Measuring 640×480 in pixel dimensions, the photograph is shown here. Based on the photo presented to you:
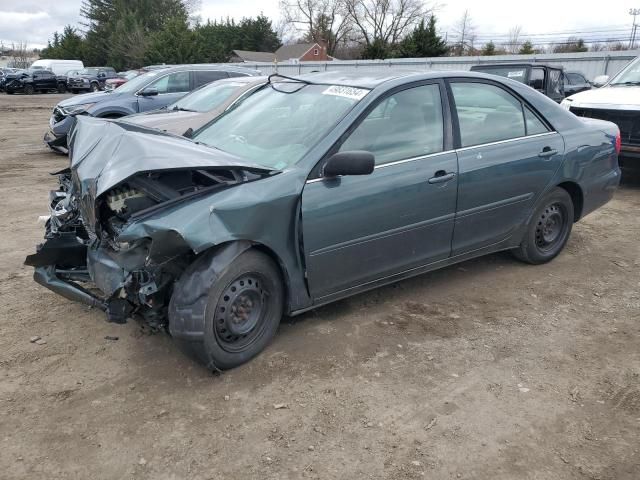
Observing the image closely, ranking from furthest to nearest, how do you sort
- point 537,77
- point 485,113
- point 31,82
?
point 31,82, point 537,77, point 485,113

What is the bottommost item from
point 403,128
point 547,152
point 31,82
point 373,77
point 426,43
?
point 547,152

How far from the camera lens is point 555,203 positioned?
193 inches

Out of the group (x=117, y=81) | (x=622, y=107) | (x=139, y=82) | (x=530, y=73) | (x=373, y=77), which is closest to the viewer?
(x=373, y=77)

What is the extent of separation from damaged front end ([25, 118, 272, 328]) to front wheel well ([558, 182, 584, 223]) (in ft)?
9.85

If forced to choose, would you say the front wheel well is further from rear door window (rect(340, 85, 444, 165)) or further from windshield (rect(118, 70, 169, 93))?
windshield (rect(118, 70, 169, 93))

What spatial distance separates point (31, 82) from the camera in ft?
119

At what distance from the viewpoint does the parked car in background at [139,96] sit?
34.9 ft

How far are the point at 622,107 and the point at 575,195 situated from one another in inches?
138

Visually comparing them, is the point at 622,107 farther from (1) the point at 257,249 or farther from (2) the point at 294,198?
(1) the point at 257,249

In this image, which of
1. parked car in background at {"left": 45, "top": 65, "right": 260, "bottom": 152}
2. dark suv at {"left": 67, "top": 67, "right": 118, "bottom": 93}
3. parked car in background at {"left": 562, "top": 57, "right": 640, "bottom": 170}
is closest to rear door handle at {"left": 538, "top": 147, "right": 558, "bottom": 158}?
parked car in background at {"left": 562, "top": 57, "right": 640, "bottom": 170}

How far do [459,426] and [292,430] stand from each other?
2.88 ft

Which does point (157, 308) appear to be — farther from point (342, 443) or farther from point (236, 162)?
point (342, 443)

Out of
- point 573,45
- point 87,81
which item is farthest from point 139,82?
point 573,45

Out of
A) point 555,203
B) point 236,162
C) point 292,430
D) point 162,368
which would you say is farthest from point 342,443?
point 555,203
